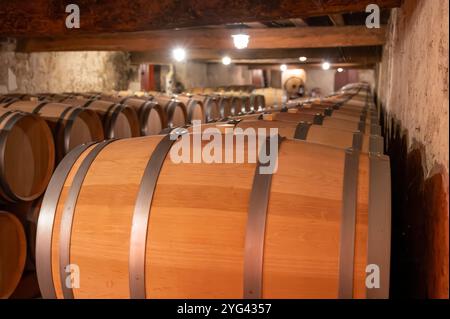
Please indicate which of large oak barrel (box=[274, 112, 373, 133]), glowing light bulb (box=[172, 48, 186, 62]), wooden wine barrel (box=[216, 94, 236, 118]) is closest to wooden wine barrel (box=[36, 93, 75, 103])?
glowing light bulb (box=[172, 48, 186, 62])

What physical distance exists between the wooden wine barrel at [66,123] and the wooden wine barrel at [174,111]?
1.87 metres

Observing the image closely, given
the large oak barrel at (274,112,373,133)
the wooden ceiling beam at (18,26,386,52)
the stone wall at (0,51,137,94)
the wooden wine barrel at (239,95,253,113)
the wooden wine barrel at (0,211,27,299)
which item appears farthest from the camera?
the wooden wine barrel at (239,95,253,113)

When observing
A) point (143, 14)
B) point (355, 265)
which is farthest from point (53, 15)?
point (355, 265)

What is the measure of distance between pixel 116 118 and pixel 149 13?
4.66 feet

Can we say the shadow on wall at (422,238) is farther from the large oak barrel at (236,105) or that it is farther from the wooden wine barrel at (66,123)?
the large oak barrel at (236,105)

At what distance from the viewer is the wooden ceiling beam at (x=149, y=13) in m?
3.22

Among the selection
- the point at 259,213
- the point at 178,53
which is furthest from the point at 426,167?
the point at 178,53

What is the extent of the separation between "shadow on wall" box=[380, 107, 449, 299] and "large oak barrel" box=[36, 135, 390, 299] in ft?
0.50

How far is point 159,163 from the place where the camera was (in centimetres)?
171

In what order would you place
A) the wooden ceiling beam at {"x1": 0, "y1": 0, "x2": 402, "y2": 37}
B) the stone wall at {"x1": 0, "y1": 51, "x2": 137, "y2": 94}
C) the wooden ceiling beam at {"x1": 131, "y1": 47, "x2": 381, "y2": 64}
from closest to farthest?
1. the wooden ceiling beam at {"x1": 0, "y1": 0, "x2": 402, "y2": 37}
2. the stone wall at {"x1": 0, "y1": 51, "x2": 137, "y2": 94}
3. the wooden ceiling beam at {"x1": 131, "y1": 47, "x2": 381, "y2": 64}

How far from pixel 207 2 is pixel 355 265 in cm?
255

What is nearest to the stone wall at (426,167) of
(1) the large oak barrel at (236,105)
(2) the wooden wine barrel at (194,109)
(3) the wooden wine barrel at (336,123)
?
(3) the wooden wine barrel at (336,123)

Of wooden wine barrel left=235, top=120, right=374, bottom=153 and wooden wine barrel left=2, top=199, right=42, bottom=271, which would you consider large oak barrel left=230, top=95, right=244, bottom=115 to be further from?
wooden wine barrel left=235, top=120, right=374, bottom=153

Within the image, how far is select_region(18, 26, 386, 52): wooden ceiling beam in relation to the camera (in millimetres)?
6746
